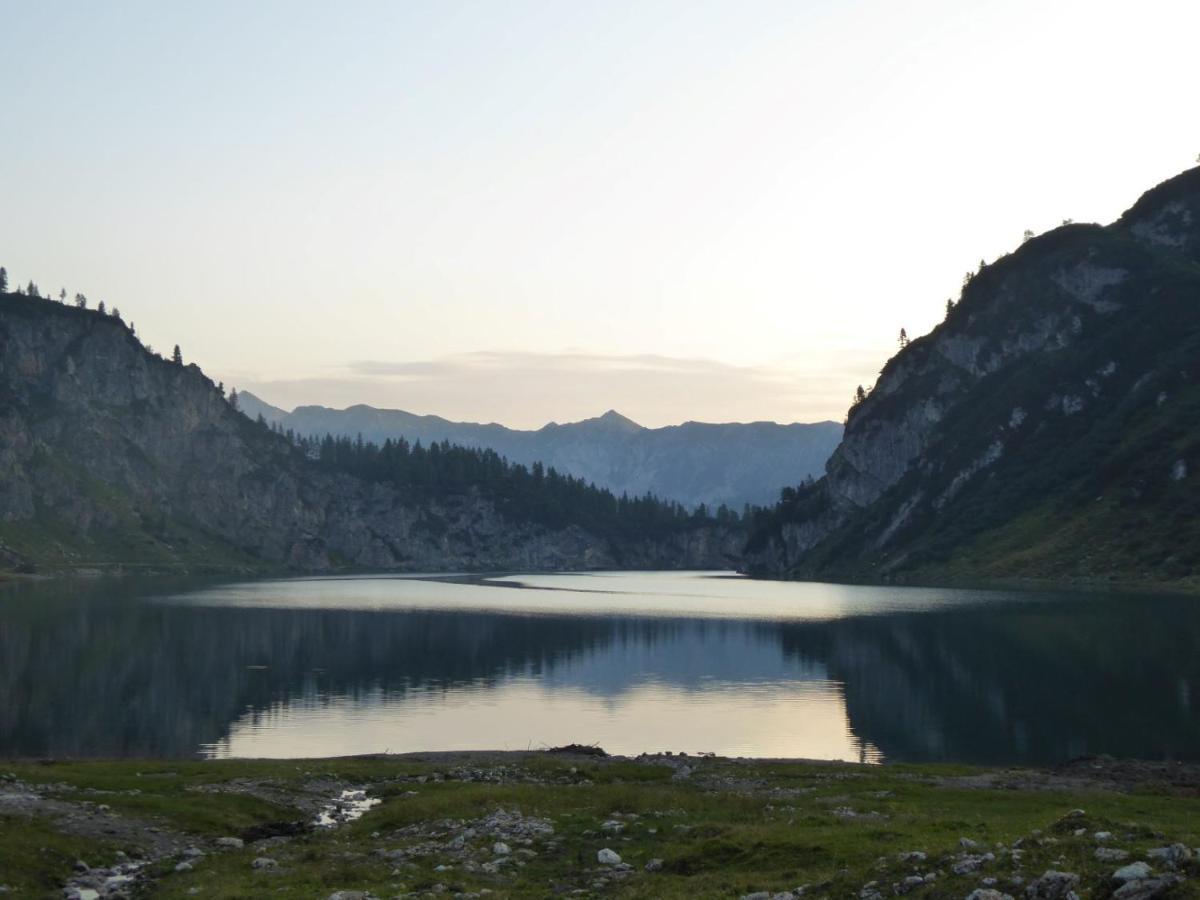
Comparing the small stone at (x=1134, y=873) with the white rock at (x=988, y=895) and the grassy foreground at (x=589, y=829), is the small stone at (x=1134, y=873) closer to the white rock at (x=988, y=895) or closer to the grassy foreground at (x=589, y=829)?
the grassy foreground at (x=589, y=829)

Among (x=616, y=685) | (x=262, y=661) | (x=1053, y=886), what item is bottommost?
(x=616, y=685)

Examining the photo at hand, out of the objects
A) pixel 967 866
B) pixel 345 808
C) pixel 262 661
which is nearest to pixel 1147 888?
pixel 967 866

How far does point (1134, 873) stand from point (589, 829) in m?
24.2

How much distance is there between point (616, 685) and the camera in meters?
112

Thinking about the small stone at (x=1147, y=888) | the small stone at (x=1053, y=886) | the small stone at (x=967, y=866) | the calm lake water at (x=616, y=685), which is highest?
the small stone at (x=1147, y=888)

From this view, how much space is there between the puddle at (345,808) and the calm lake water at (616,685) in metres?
23.3

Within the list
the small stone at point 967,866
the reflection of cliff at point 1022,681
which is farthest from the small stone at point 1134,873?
the reflection of cliff at point 1022,681

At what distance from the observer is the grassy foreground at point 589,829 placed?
28.3 metres

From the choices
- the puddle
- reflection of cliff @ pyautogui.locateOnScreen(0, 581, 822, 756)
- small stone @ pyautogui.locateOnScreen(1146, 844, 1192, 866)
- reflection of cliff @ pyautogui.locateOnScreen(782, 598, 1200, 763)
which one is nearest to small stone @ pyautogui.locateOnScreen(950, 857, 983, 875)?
small stone @ pyautogui.locateOnScreen(1146, 844, 1192, 866)

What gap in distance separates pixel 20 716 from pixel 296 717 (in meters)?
20.3

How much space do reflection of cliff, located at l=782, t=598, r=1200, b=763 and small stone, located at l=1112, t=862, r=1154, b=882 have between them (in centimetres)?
5362

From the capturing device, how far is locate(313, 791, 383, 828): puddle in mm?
48000

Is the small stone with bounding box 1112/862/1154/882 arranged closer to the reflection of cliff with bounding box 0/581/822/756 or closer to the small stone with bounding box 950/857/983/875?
the small stone with bounding box 950/857/983/875

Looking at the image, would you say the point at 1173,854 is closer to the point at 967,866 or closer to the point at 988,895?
the point at 988,895
